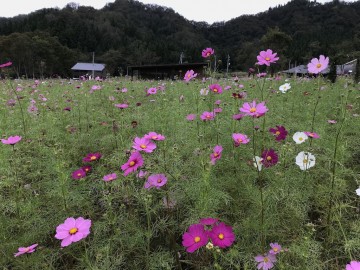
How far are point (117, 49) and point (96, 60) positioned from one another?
4489 mm

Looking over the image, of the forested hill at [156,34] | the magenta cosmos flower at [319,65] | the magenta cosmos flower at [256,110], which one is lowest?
the magenta cosmos flower at [256,110]

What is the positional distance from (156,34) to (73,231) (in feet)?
241

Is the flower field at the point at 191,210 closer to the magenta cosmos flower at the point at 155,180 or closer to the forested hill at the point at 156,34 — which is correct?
the magenta cosmos flower at the point at 155,180

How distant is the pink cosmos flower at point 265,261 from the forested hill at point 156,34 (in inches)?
1412

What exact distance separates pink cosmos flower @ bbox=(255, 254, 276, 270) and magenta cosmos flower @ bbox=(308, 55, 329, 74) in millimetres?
920

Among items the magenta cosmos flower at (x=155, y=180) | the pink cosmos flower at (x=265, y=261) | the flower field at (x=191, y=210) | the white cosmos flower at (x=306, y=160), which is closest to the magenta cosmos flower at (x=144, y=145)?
the flower field at (x=191, y=210)

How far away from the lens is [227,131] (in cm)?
225

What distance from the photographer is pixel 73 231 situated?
101 centimetres

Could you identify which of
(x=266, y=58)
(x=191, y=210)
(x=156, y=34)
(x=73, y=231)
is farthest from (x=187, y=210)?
(x=156, y=34)

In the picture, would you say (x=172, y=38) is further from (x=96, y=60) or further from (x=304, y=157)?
(x=304, y=157)

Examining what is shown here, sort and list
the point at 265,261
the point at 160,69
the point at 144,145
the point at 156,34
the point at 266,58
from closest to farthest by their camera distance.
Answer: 1. the point at 265,261
2. the point at 144,145
3. the point at 266,58
4. the point at 160,69
5. the point at 156,34

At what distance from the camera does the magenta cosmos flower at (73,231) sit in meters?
0.96

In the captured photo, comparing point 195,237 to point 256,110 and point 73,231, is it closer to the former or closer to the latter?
point 73,231

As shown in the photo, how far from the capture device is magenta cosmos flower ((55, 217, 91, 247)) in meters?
0.96
